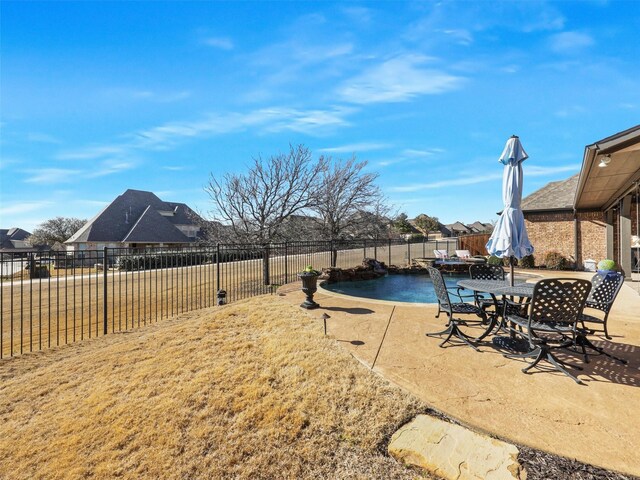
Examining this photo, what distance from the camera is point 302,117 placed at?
34.6 feet

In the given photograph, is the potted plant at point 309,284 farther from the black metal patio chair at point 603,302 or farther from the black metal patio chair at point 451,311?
the black metal patio chair at point 603,302

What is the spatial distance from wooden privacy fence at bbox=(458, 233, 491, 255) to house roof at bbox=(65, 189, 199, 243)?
22.7 metres

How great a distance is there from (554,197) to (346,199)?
1137 centimetres

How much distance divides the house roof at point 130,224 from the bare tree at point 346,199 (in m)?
16.9

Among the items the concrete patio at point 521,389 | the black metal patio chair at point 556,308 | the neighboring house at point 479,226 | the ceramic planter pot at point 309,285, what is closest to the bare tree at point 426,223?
the neighboring house at point 479,226

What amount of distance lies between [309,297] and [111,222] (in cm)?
3030

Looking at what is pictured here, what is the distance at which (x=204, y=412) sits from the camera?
302cm

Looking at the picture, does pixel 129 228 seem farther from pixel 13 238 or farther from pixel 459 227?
pixel 459 227

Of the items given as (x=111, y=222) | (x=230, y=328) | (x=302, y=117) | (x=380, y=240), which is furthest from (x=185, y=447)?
(x=111, y=222)

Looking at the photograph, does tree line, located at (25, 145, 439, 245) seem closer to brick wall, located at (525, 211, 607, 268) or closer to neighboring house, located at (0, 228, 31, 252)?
brick wall, located at (525, 211, 607, 268)

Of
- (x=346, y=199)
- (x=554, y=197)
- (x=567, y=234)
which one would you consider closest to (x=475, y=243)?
(x=554, y=197)

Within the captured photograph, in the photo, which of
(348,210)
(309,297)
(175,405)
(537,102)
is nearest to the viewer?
(175,405)

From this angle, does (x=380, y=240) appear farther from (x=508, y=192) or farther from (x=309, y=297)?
(x=508, y=192)

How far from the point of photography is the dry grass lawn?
2.40m
